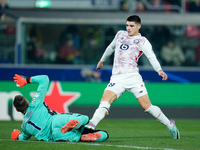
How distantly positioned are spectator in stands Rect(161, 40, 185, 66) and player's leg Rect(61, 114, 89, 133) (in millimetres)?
12224

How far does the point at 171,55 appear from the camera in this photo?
66.1 feet

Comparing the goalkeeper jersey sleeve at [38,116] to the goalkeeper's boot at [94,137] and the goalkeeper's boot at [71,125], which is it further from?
the goalkeeper's boot at [94,137]

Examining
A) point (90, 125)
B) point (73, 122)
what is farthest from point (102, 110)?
point (73, 122)

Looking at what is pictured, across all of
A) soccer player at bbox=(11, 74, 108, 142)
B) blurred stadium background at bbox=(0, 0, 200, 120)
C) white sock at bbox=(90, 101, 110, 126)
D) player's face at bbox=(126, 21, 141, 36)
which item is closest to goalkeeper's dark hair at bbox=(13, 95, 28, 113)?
soccer player at bbox=(11, 74, 108, 142)

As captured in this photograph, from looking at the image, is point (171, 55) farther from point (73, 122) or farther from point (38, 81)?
point (73, 122)

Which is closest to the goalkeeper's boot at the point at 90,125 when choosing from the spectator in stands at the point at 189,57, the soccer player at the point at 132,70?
the soccer player at the point at 132,70

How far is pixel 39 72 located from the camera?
57.8 feet

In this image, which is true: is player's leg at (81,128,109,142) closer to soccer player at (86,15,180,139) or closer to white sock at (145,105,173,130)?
soccer player at (86,15,180,139)

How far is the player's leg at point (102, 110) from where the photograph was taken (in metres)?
8.52

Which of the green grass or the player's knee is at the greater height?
the player's knee

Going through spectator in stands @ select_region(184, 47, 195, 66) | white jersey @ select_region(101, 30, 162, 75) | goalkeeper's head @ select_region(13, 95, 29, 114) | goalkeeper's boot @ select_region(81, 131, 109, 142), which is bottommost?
spectator in stands @ select_region(184, 47, 195, 66)

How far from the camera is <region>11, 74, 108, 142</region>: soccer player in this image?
8125 mm

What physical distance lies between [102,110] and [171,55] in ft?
38.6

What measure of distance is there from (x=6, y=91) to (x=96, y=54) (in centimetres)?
572
